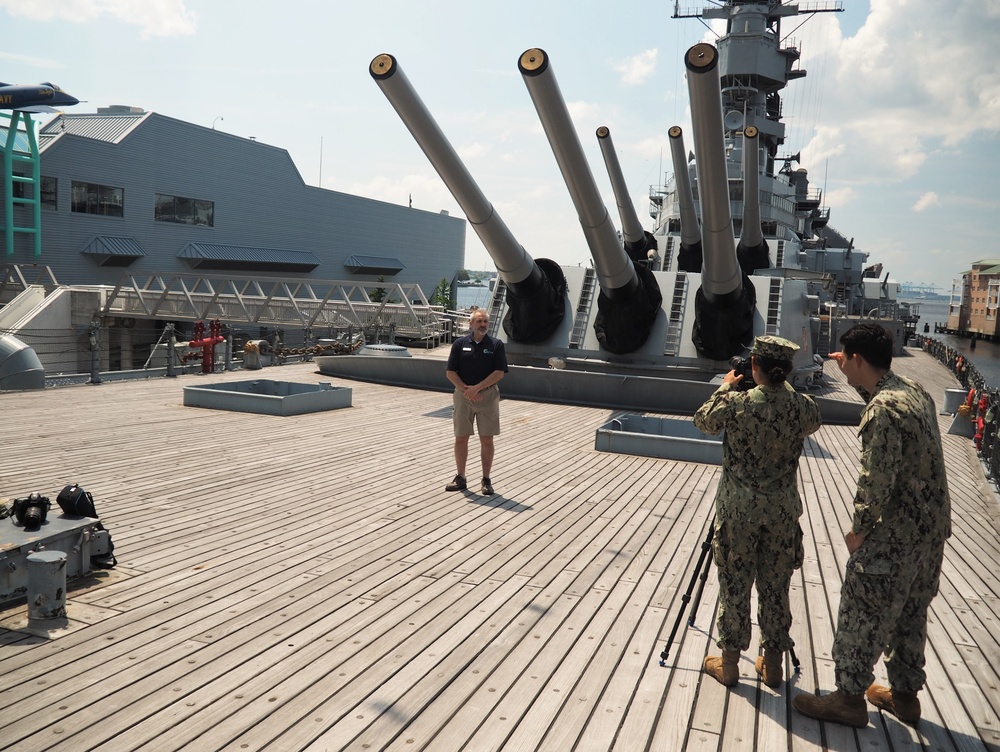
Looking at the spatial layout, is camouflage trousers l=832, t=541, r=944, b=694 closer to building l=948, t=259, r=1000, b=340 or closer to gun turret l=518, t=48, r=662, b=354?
gun turret l=518, t=48, r=662, b=354

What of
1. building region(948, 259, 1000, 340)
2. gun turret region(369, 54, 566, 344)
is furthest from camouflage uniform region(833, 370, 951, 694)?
building region(948, 259, 1000, 340)

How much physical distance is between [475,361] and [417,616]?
2.99 meters

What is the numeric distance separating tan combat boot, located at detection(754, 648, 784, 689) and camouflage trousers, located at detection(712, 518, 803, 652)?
0.03 metres

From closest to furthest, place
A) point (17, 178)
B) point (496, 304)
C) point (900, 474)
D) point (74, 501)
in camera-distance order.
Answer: point (900, 474), point (74, 501), point (496, 304), point (17, 178)

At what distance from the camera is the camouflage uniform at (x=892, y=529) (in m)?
2.90

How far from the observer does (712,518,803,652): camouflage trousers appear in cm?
326

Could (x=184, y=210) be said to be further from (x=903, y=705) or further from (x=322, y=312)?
(x=903, y=705)

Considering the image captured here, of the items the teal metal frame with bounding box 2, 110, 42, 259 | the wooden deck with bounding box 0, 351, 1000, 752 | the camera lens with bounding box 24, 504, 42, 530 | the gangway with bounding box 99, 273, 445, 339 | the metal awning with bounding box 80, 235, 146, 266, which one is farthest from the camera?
the metal awning with bounding box 80, 235, 146, 266

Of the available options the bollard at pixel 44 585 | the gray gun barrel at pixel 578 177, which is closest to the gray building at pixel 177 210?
the gray gun barrel at pixel 578 177

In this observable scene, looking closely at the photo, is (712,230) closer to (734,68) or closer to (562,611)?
(562,611)

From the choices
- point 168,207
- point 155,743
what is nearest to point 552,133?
point 155,743

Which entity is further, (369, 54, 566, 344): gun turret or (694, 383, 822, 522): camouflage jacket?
(369, 54, 566, 344): gun turret

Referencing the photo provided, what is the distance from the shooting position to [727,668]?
338 centimetres

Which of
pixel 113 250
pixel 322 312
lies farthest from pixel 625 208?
pixel 113 250
